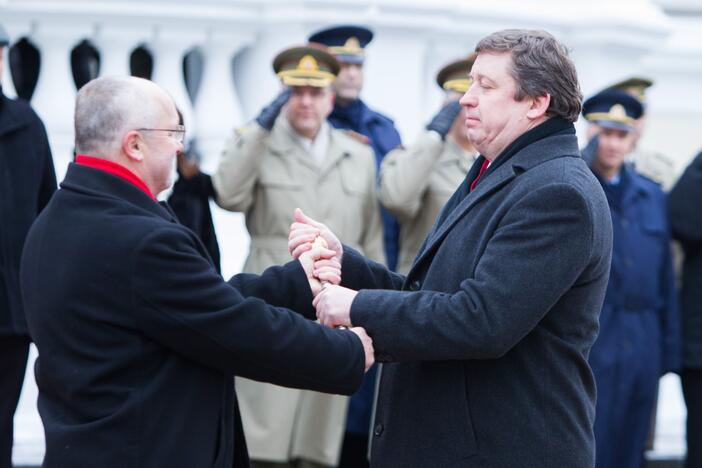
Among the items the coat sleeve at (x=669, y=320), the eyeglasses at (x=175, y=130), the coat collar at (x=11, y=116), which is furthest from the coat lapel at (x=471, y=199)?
the coat sleeve at (x=669, y=320)

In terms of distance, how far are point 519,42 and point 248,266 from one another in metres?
2.43

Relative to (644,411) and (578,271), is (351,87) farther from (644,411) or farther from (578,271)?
(578,271)

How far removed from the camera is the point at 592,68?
22.3 feet

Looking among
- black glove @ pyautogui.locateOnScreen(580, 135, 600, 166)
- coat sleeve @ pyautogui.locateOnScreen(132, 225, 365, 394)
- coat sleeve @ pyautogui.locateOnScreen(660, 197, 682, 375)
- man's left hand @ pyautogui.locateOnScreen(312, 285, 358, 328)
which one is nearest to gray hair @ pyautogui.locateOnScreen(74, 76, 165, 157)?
coat sleeve @ pyautogui.locateOnScreen(132, 225, 365, 394)

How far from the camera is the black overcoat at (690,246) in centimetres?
595

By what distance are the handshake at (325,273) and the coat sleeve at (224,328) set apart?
7 centimetres

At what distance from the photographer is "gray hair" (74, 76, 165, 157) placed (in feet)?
10.8

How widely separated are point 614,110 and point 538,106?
268 centimetres

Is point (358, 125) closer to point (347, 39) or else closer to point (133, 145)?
point (347, 39)

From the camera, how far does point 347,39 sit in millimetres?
5914

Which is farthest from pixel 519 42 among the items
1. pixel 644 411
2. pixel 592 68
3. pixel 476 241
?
pixel 592 68

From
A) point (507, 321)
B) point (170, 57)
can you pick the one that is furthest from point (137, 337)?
point (170, 57)

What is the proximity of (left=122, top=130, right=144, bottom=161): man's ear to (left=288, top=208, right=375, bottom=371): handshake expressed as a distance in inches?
23.4

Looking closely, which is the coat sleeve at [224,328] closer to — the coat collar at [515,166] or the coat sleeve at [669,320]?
the coat collar at [515,166]
